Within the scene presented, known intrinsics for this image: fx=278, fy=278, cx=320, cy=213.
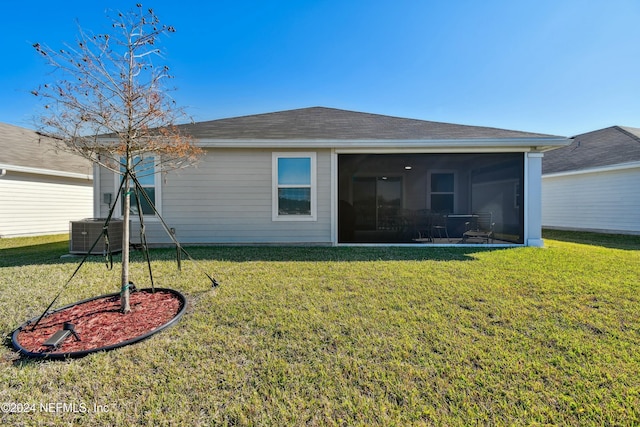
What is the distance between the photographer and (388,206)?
40.3ft

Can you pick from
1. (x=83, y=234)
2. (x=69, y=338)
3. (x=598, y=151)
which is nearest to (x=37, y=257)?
(x=83, y=234)

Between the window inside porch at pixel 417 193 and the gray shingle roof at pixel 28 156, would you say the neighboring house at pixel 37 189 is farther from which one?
the window inside porch at pixel 417 193

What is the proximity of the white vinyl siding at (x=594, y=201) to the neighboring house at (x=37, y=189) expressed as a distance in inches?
693

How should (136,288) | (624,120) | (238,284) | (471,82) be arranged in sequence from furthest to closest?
(624,120), (471,82), (238,284), (136,288)

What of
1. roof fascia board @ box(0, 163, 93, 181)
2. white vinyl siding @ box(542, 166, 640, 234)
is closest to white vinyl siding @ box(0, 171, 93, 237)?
roof fascia board @ box(0, 163, 93, 181)

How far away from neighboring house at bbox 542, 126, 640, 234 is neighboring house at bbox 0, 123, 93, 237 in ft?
57.7

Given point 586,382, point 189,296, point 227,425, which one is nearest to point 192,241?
point 189,296

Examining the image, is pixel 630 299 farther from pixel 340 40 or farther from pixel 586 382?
pixel 340 40

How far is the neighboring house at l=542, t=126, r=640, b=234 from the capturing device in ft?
30.8

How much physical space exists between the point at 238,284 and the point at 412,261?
131 inches

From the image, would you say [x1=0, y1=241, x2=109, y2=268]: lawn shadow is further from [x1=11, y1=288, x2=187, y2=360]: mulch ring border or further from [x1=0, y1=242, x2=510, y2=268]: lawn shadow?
[x1=11, y1=288, x2=187, y2=360]: mulch ring border

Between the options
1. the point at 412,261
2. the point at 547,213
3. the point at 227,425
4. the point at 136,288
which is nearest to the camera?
the point at 227,425

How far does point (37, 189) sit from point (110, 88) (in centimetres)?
1044

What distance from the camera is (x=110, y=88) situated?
2.78 m
